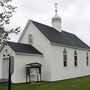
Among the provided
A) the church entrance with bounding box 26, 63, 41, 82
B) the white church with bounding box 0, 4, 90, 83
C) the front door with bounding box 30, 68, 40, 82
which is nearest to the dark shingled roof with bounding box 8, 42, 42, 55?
the white church with bounding box 0, 4, 90, 83

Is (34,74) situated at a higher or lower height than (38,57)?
lower

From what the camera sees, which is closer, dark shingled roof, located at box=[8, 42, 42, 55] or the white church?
dark shingled roof, located at box=[8, 42, 42, 55]

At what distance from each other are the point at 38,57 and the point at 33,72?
245cm

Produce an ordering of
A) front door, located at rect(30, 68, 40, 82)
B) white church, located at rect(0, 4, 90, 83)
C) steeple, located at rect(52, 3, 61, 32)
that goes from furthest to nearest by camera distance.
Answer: steeple, located at rect(52, 3, 61, 32)
front door, located at rect(30, 68, 40, 82)
white church, located at rect(0, 4, 90, 83)

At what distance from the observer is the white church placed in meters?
25.4

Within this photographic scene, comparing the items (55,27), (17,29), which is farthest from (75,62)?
(17,29)

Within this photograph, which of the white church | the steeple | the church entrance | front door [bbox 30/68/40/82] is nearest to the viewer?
the white church

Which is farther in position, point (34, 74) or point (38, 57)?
point (38, 57)

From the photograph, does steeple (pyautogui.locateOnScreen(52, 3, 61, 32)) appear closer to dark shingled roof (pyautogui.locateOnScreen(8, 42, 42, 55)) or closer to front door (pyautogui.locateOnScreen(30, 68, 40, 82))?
dark shingled roof (pyautogui.locateOnScreen(8, 42, 42, 55))

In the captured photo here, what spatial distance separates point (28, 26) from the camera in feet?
100

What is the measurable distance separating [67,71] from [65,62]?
1321mm

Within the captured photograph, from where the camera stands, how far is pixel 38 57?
28031 mm

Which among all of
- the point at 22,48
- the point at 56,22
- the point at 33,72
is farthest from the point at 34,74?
the point at 56,22

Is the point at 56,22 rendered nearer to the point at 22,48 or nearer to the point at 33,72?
the point at 22,48
